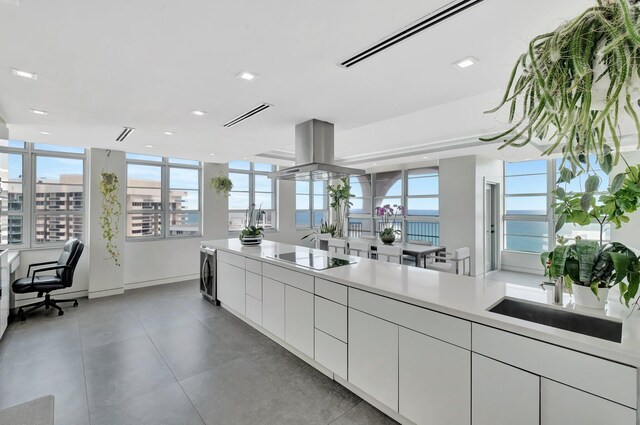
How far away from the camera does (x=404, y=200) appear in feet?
24.3

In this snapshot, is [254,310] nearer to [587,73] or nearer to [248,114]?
[248,114]

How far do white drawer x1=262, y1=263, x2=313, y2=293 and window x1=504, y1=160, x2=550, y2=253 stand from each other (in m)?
6.43

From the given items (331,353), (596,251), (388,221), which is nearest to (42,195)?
(331,353)

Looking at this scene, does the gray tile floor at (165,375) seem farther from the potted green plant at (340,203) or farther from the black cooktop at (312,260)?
the potted green plant at (340,203)

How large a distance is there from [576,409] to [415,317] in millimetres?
787

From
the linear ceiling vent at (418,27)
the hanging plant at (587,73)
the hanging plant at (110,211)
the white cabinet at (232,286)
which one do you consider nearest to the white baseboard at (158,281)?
the hanging plant at (110,211)

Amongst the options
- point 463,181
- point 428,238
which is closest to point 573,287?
point 463,181

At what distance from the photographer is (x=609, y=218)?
144 cm

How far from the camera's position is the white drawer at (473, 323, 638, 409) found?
3.77ft

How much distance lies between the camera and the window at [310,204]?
27.3 feet

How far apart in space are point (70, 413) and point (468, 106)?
4813 millimetres

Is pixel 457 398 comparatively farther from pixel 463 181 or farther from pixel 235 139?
pixel 463 181

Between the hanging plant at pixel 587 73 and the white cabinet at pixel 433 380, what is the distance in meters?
1.24

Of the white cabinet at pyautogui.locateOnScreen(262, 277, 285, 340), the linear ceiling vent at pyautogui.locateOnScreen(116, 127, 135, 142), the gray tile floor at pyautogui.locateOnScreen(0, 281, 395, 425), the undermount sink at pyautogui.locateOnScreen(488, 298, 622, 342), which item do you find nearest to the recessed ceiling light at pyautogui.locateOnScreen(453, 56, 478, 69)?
the undermount sink at pyautogui.locateOnScreen(488, 298, 622, 342)
